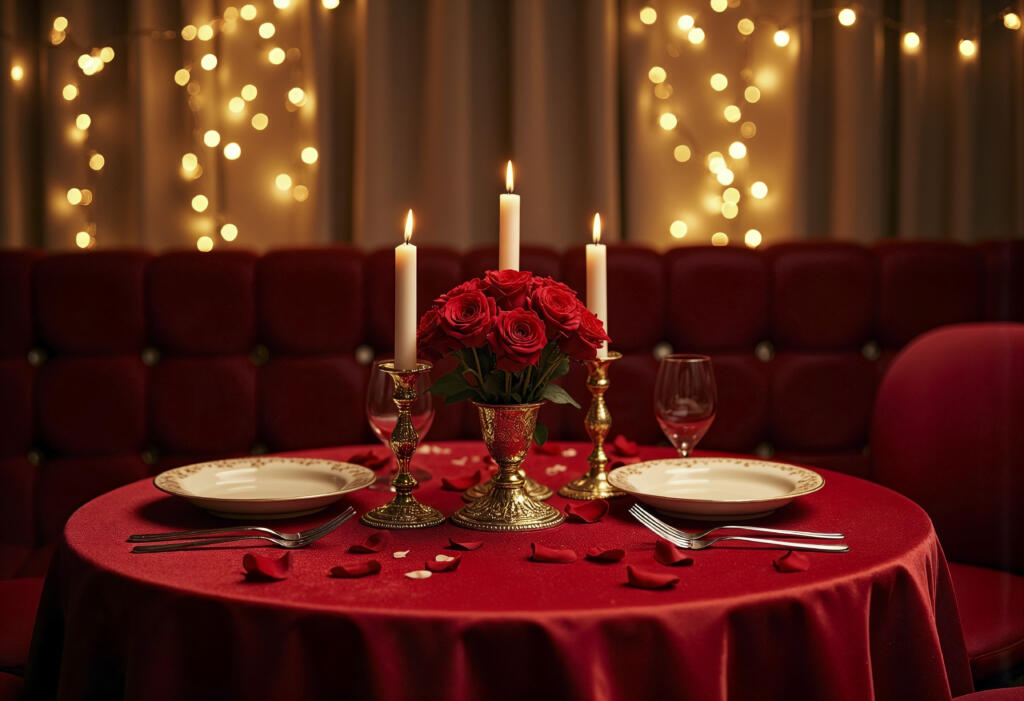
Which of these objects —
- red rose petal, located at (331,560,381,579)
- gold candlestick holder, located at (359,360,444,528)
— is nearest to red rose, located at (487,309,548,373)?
gold candlestick holder, located at (359,360,444,528)

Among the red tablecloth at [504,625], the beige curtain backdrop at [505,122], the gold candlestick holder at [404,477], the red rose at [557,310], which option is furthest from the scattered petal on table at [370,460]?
the beige curtain backdrop at [505,122]

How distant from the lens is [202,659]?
0.79 metres

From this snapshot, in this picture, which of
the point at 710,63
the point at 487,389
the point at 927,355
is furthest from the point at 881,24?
the point at 487,389

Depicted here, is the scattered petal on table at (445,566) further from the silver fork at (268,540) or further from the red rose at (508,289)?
the red rose at (508,289)

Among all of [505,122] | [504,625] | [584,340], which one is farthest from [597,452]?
[505,122]

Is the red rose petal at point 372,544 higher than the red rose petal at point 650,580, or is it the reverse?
the red rose petal at point 650,580

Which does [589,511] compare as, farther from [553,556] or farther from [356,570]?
[356,570]

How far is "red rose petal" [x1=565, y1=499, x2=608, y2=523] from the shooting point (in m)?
1.03

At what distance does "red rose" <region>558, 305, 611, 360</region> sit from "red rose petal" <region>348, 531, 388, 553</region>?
271mm

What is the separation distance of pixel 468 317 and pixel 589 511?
0.88ft

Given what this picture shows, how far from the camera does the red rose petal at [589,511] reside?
103 cm

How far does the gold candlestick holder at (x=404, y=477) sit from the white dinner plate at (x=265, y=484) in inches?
1.8

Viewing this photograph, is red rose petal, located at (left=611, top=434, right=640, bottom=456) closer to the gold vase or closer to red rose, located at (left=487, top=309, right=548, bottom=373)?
the gold vase

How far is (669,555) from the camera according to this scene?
0.87 metres
